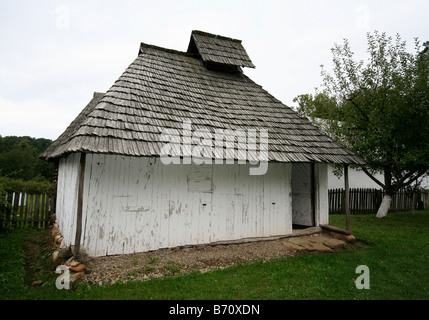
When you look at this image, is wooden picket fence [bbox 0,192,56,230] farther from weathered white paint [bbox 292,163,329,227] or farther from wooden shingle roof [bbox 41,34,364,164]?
weathered white paint [bbox 292,163,329,227]

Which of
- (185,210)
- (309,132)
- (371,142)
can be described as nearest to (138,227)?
(185,210)

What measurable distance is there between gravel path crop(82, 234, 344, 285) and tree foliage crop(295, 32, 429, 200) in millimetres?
5220

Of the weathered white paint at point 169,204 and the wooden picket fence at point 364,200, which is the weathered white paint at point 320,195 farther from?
the wooden picket fence at point 364,200

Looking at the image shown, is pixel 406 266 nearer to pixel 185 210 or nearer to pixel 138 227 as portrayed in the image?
pixel 185 210

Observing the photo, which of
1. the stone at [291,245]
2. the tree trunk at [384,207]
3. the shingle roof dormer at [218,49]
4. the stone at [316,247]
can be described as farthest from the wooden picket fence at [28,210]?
the tree trunk at [384,207]

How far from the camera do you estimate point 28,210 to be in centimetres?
931

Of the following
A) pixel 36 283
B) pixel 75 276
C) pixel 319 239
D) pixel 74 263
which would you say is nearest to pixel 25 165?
pixel 36 283

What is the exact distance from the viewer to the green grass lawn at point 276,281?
4.02 meters

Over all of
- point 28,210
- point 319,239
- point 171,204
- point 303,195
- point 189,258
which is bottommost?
point 189,258

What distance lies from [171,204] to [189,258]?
1.35m

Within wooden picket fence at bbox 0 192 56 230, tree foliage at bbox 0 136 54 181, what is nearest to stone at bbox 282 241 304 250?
wooden picket fence at bbox 0 192 56 230

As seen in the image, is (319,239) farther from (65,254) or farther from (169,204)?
(65,254)
